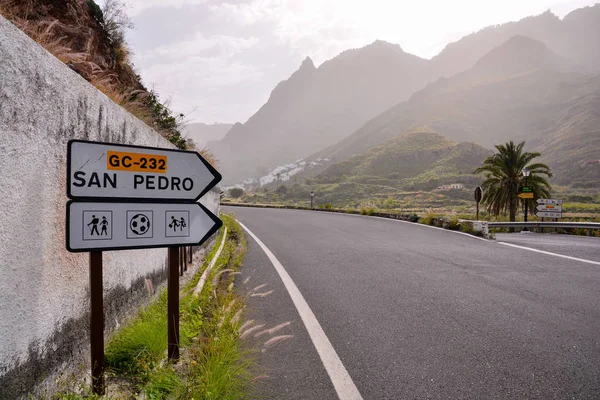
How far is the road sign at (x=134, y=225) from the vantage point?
237cm

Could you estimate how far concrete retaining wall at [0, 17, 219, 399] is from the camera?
2.14m

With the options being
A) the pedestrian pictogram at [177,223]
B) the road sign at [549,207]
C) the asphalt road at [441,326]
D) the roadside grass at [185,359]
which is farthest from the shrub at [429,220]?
the pedestrian pictogram at [177,223]

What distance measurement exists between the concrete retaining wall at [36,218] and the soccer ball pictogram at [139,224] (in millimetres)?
546

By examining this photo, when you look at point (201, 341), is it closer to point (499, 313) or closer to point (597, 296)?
point (499, 313)

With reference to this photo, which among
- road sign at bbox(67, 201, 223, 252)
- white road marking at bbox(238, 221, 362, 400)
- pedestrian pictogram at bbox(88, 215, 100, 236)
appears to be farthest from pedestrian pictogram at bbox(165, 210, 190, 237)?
white road marking at bbox(238, 221, 362, 400)

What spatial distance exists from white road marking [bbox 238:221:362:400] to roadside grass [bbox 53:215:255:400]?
2.19 ft

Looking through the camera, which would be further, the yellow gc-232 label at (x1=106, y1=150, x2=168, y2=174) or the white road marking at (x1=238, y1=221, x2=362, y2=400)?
the white road marking at (x1=238, y1=221, x2=362, y2=400)

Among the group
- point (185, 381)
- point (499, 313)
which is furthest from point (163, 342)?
point (499, 313)

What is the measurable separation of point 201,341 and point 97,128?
7.11 ft

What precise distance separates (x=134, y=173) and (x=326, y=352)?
2.34 m

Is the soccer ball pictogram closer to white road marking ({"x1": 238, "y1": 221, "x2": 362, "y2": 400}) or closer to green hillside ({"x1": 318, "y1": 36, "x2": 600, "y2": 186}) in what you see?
white road marking ({"x1": 238, "y1": 221, "x2": 362, "y2": 400})

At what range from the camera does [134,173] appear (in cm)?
265

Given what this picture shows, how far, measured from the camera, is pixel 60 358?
103 inches

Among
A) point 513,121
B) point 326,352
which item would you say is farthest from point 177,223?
point 513,121
